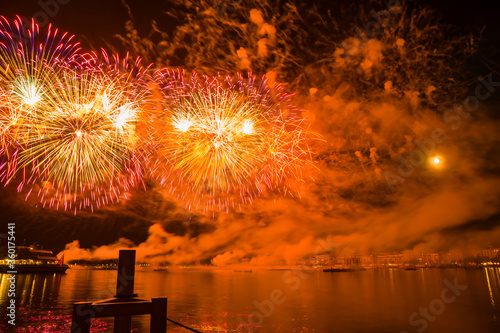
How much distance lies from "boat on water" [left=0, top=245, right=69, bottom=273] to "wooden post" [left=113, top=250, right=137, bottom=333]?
139 m

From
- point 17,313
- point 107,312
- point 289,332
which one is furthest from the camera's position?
point 17,313

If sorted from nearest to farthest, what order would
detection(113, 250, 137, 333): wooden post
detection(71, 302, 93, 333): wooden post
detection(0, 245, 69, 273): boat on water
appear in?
detection(71, 302, 93, 333): wooden post
detection(113, 250, 137, 333): wooden post
detection(0, 245, 69, 273): boat on water

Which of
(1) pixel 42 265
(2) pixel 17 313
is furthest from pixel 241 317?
(1) pixel 42 265

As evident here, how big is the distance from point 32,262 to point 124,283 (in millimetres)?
145531

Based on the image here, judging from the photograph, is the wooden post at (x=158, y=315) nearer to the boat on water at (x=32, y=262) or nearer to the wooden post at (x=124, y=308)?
the wooden post at (x=124, y=308)

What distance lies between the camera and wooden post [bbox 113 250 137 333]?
484 centimetres

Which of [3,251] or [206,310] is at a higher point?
[3,251]

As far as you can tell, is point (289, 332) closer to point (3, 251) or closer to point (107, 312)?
point (107, 312)

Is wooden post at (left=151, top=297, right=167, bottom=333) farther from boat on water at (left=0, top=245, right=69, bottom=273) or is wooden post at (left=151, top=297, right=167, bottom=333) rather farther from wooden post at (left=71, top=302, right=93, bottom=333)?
boat on water at (left=0, top=245, right=69, bottom=273)

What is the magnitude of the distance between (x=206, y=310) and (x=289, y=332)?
15.4m

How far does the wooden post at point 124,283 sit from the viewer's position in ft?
15.9

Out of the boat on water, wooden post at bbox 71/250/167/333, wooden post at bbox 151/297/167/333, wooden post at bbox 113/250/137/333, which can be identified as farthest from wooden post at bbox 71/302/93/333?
the boat on water

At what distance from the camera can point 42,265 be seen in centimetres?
12444

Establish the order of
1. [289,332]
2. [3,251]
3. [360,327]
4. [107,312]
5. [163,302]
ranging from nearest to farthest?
1. [107,312]
2. [163,302]
3. [289,332]
4. [360,327]
5. [3,251]
